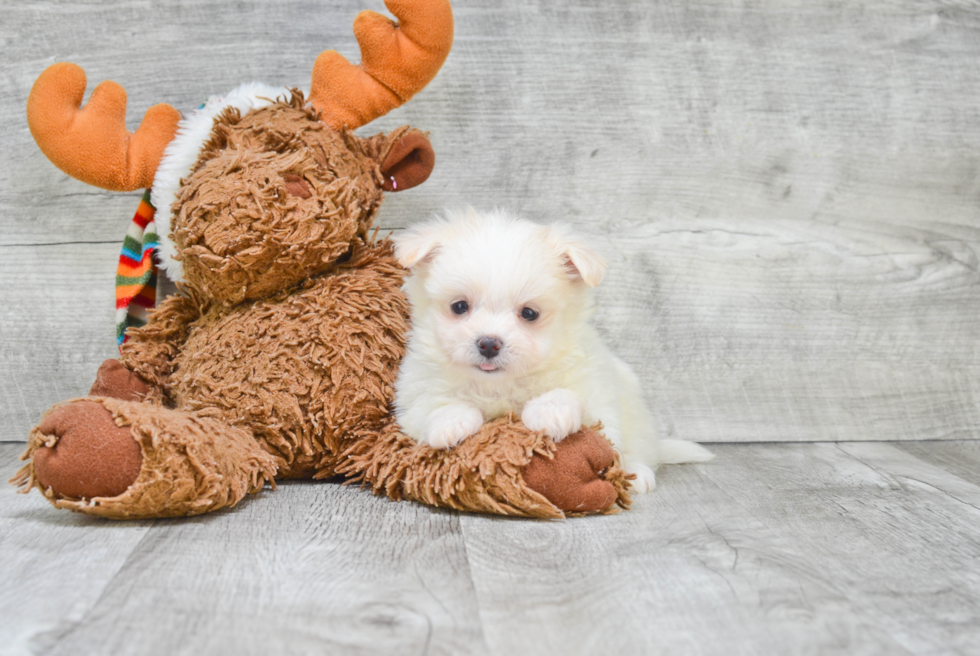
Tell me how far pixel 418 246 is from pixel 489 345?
22 centimetres

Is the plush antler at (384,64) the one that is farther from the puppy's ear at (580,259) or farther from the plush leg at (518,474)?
the plush leg at (518,474)

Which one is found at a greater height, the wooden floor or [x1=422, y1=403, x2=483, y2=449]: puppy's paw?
[x1=422, y1=403, x2=483, y2=449]: puppy's paw

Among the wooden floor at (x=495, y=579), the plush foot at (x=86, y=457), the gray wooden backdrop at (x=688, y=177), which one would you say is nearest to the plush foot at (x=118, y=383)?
the wooden floor at (x=495, y=579)

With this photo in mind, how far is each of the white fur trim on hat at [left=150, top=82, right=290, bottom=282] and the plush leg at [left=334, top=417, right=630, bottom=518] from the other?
2.13 feet

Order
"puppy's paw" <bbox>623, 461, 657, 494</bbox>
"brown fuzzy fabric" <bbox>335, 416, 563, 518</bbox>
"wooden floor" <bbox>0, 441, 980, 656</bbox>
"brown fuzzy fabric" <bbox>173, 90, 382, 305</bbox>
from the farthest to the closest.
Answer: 1. "puppy's paw" <bbox>623, 461, 657, 494</bbox>
2. "brown fuzzy fabric" <bbox>173, 90, 382, 305</bbox>
3. "brown fuzzy fabric" <bbox>335, 416, 563, 518</bbox>
4. "wooden floor" <bbox>0, 441, 980, 656</bbox>

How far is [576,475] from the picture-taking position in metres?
1.33

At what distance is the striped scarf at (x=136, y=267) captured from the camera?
5.57 feet

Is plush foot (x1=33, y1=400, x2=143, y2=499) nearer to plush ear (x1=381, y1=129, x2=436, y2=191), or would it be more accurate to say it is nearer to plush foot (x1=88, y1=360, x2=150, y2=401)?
plush foot (x1=88, y1=360, x2=150, y2=401)

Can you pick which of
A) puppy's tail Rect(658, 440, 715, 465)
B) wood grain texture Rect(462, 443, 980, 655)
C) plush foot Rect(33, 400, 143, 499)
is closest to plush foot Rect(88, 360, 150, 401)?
plush foot Rect(33, 400, 143, 499)

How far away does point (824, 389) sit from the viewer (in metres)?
2.13

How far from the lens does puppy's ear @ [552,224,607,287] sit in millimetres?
1374

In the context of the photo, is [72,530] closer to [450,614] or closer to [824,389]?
[450,614]

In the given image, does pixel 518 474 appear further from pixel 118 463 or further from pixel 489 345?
pixel 118 463

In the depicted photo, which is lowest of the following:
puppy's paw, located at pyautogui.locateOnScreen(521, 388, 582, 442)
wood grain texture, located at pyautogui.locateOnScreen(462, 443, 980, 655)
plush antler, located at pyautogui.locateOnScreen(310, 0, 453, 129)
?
wood grain texture, located at pyautogui.locateOnScreen(462, 443, 980, 655)
